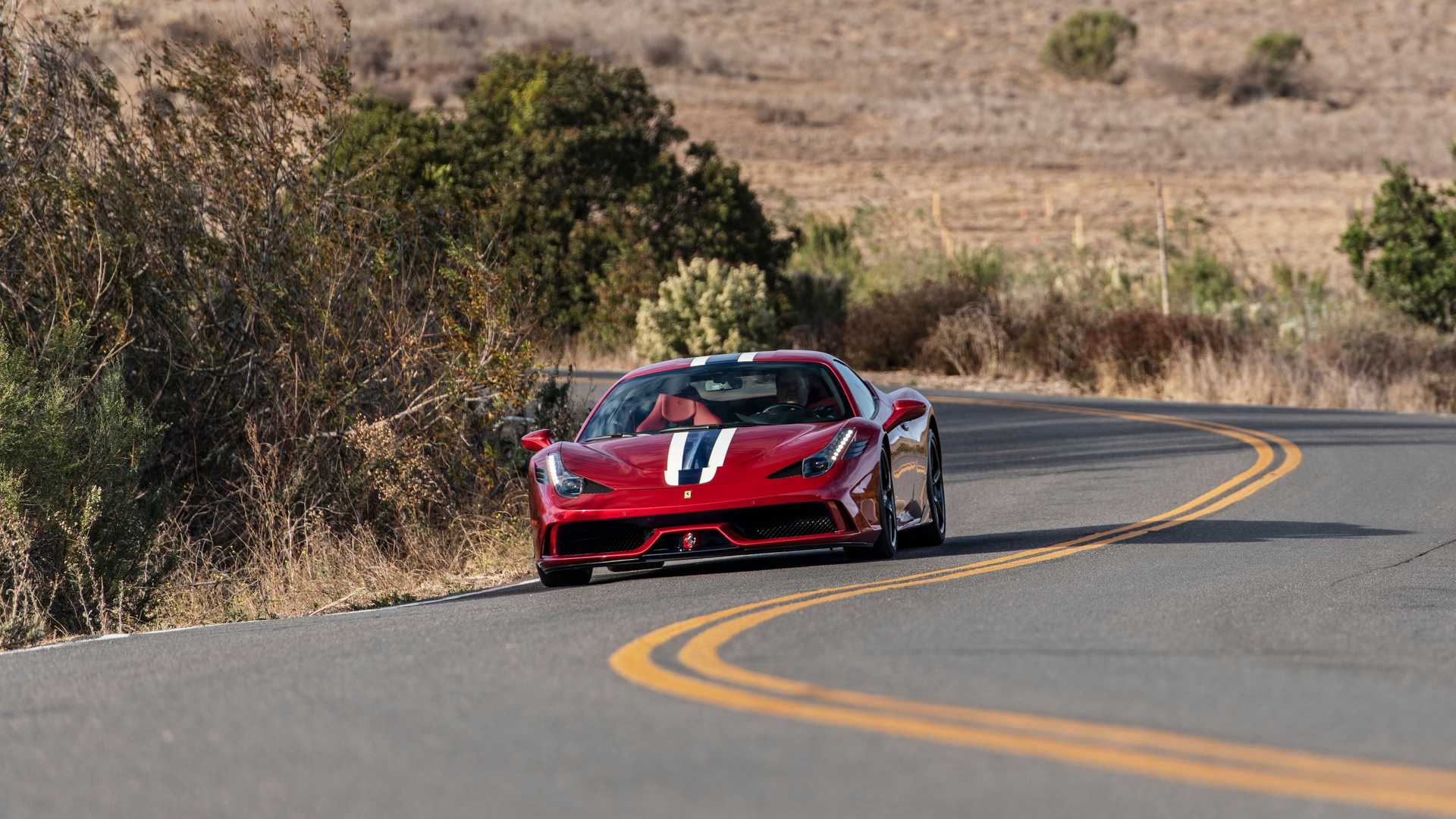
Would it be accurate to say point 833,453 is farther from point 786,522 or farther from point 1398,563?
point 1398,563

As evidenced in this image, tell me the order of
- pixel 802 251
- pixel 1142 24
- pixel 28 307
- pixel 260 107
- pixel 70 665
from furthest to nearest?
pixel 1142 24 < pixel 802 251 < pixel 260 107 < pixel 28 307 < pixel 70 665

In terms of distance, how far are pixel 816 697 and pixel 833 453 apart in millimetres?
5058

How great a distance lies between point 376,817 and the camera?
5.52m

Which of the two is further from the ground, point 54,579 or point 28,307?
point 28,307

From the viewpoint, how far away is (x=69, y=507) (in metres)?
13.6

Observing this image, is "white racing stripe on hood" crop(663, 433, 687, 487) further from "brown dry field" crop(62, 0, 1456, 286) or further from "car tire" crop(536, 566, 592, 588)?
"brown dry field" crop(62, 0, 1456, 286)

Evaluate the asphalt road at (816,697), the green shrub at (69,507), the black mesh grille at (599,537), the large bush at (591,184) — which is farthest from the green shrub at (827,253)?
the asphalt road at (816,697)

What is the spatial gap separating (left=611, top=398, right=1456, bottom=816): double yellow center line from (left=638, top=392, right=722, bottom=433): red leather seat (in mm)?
3161

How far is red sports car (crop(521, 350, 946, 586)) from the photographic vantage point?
11.8 meters

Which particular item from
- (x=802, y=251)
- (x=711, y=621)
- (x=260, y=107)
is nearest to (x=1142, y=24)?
(x=802, y=251)

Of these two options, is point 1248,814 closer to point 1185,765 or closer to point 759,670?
point 1185,765

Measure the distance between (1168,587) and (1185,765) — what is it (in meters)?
5.04

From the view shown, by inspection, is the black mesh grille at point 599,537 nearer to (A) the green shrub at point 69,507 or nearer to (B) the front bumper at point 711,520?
(B) the front bumper at point 711,520

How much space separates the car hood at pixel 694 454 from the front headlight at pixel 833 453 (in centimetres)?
4
